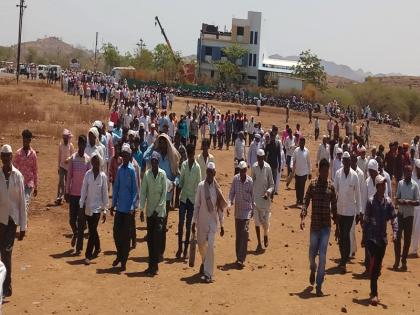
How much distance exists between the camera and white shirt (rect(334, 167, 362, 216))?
34.4ft

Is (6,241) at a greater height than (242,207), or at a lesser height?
lesser

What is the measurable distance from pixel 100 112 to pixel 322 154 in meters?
22.4

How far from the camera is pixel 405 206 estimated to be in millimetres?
11094

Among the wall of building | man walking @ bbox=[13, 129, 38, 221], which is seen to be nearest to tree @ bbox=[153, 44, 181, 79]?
the wall of building

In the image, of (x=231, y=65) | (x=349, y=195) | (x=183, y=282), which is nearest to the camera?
(x=183, y=282)

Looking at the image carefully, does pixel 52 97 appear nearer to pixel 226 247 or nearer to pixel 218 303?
pixel 226 247

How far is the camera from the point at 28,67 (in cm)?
7675

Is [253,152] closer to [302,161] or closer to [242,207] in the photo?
[302,161]

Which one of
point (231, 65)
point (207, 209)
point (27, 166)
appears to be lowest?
point (207, 209)

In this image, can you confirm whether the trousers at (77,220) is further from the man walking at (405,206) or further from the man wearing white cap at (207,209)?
the man walking at (405,206)

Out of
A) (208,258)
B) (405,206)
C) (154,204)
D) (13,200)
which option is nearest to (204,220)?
(208,258)

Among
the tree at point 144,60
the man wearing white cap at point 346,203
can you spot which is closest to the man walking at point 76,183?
the man wearing white cap at point 346,203

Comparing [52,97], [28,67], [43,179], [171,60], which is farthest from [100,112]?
[171,60]

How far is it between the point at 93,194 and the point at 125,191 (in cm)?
60
